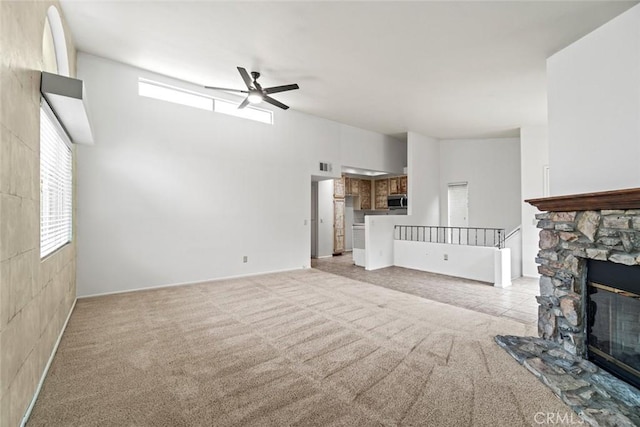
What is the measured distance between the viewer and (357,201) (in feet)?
31.5

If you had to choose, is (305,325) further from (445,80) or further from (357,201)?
(357,201)

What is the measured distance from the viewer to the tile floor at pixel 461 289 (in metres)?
3.79

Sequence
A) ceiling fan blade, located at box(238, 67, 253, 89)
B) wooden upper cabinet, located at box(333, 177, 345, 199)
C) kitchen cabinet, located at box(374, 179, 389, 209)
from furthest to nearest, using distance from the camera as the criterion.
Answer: kitchen cabinet, located at box(374, 179, 389, 209), wooden upper cabinet, located at box(333, 177, 345, 199), ceiling fan blade, located at box(238, 67, 253, 89)

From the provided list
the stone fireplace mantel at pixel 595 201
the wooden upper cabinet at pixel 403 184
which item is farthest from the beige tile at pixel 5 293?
the wooden upper cabinet at pixel 403 184

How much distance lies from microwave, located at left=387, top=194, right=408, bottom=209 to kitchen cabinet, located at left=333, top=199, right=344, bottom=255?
150 cm

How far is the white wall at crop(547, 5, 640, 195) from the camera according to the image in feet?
8.75

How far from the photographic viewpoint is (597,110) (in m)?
2.93

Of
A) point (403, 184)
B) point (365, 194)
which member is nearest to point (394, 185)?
point (403, 184)

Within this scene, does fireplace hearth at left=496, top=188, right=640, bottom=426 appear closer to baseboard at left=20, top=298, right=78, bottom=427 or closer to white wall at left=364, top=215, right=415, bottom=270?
baseboard at left=20, top=298, right=78, bottom=427

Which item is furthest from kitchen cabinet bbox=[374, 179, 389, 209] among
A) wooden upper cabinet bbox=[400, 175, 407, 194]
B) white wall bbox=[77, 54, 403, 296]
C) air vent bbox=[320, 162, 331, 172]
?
white wall bbox=[77, 54, 403, 296]

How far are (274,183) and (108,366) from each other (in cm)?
419

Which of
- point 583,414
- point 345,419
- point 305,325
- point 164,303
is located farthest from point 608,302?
point 164,303

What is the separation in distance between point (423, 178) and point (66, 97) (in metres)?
7.26

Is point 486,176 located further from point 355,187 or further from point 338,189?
point 338,189
